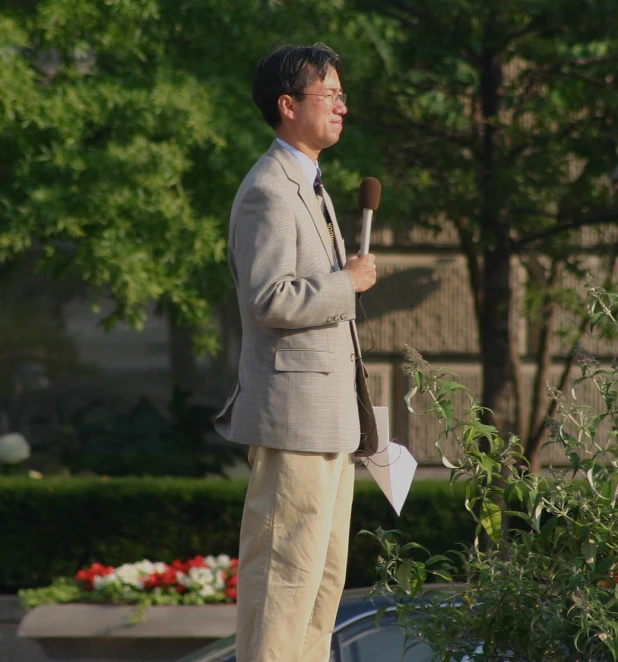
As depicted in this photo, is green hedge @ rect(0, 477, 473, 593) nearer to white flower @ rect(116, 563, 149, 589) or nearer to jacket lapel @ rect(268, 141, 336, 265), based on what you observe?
white flower @ rect(116, 563, 149, 589)

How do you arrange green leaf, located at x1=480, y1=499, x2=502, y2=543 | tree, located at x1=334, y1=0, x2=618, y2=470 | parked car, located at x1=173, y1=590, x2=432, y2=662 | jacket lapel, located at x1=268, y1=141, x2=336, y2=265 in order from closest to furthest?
green leaf, located at x1=480, y1=499, x2=502, y2=543, jacket lapel, located at x1=268, y1=141, x2=336, y2=265, parked car, located at x1=173, y1=590, x2=432, y2=662, tree, located at x1=334, y1=0, x2=618, y2=470

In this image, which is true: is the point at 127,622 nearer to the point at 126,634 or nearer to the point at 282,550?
the point at 126,634

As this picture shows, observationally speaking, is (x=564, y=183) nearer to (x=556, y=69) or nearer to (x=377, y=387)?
(x=556, y=69)

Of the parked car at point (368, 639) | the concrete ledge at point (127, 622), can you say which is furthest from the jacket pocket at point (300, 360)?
the concrete ledge at point (127, 622)

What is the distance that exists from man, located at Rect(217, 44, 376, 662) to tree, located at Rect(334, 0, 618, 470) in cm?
365

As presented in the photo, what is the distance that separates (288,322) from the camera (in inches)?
110

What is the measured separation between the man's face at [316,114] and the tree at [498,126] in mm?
3537

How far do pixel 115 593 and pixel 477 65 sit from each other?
3.63 meters

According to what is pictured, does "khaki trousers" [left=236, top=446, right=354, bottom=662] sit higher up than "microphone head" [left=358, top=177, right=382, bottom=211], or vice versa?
"microphone head" [left=358, top=177, right=382, bottom=211]

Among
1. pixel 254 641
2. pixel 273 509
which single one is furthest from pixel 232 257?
pixel 254 641

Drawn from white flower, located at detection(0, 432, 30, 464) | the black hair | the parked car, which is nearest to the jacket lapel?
the black hair

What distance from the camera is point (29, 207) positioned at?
19.7ft

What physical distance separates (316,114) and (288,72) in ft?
0.42

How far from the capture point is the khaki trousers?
2809 mm
